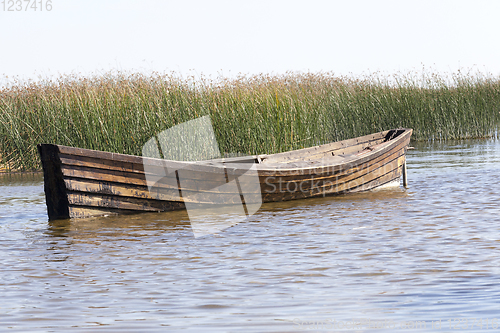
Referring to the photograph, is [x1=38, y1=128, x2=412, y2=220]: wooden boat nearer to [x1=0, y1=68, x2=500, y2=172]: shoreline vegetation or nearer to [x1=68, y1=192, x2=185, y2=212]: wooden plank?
[x1=68, y1=192, x2=185, y2=212]: wooden plank

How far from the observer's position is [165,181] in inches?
303

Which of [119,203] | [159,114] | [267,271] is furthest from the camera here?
[159,114]

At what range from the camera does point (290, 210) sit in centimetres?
795

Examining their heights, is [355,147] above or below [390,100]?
below

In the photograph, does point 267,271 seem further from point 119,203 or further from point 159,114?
point 159,114

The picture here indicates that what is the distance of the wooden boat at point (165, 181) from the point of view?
7.16 m

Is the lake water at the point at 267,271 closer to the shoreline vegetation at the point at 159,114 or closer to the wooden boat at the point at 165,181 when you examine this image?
the wooden boat at the point at 165,181

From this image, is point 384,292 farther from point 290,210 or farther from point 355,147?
point 355,147

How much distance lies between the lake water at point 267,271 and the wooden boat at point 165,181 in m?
0.23

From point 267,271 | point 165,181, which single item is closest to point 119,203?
point 165,181

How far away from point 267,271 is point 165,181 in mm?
3386

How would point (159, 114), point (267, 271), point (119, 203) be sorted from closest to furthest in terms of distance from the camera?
point (267, 271) < point (119, 203) < point (159, 114)

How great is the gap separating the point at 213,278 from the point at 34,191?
6.99 m

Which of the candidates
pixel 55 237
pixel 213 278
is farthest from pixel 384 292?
pixel 55 237
